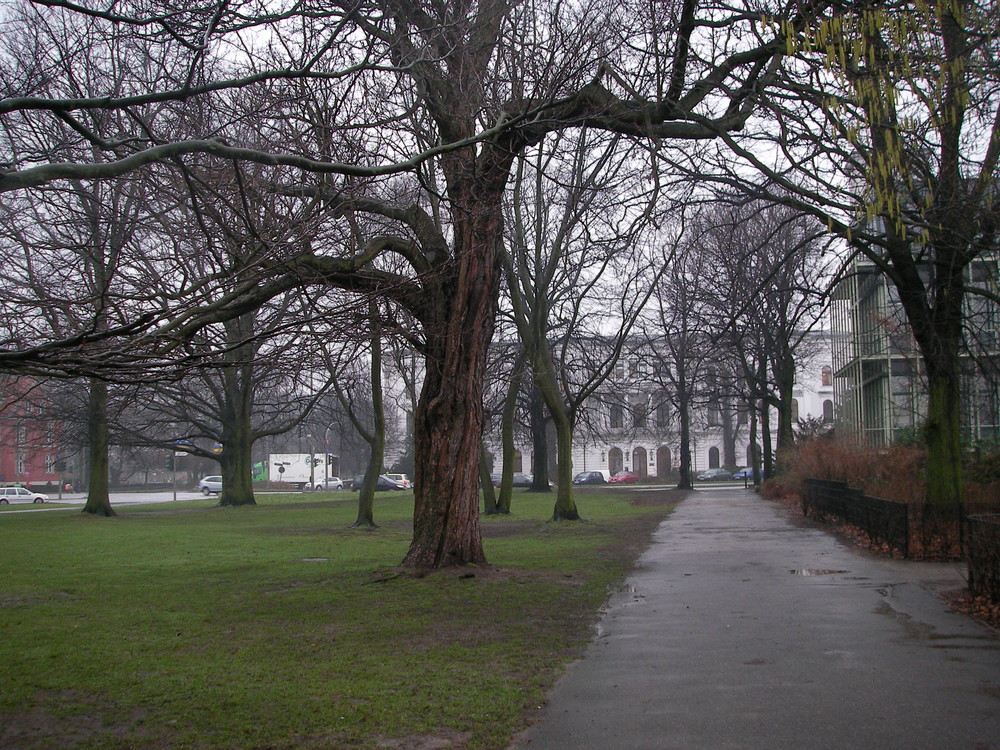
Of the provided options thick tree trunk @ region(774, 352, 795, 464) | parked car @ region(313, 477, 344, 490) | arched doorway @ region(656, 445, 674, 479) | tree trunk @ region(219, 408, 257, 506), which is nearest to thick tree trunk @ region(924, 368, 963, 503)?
thick tree trunk @ region(774, 352, 795, 464)

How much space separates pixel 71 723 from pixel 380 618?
439 cm

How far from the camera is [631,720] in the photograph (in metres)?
6.33

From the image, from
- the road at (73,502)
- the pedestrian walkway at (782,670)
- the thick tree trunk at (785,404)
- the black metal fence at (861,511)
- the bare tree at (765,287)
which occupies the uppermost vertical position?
the bare tree at (765,287)

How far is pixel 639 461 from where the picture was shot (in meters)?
95.6

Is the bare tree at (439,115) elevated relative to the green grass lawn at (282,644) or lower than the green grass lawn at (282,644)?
elevated

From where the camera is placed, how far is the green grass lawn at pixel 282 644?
6242 millimetres

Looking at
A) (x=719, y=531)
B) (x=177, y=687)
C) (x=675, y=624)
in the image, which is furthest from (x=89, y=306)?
(x=719, y=531)

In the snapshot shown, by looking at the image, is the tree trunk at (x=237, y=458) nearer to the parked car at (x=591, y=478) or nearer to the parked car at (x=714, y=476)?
the parked car at (x=591, y=478)

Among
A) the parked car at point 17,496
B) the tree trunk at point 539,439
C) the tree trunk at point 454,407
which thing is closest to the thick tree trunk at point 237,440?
the tree trunk at point 539,439

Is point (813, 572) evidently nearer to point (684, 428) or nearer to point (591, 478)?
point (684, 428)

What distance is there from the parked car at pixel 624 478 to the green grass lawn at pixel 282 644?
68080mm

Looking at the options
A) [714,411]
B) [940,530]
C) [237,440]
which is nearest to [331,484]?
[714,411]

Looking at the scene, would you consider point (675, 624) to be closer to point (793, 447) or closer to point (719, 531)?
point (719, 531)

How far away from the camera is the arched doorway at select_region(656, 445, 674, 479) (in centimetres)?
9382
